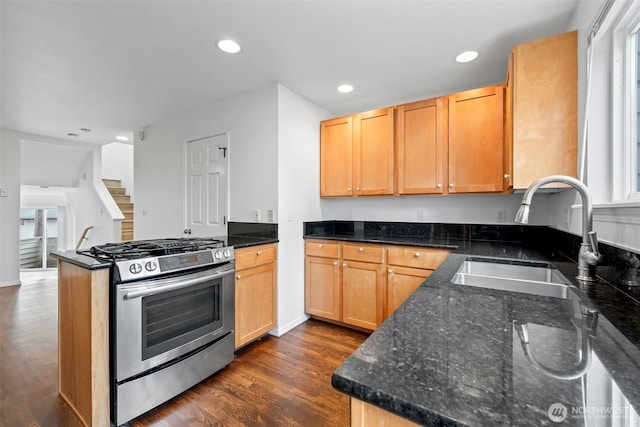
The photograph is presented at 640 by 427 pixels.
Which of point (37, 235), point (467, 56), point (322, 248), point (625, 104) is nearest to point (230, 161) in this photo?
point (322, 248)

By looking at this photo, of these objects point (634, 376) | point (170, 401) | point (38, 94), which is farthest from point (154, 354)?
point (38, 94)

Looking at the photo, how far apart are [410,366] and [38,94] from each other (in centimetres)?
425

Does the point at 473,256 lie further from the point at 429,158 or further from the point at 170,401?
the point at 170,401

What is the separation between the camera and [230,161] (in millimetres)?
3012

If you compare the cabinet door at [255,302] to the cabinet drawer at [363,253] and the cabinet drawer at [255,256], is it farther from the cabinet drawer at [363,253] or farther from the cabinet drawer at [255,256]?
the cabinet drawer at [363,253]

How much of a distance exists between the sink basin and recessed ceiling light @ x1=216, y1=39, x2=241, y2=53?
2156mm

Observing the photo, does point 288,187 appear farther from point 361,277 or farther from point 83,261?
point 83,261

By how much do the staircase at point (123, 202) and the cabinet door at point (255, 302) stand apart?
4234mm

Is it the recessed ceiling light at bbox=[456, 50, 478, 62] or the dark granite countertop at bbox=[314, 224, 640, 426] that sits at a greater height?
the recessed ceiling light at bbox=[456, 50, 478, 62]

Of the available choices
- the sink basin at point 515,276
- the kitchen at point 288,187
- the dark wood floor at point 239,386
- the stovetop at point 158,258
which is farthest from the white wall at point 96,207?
the sink basin at point 515,276

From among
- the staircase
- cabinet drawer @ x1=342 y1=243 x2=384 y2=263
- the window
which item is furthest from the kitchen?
the staircase

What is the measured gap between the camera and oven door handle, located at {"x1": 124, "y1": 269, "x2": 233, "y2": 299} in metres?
1.56

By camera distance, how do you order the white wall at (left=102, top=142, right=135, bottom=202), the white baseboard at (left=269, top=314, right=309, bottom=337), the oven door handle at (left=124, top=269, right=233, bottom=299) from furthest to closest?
the white wall at (left=102, top=142, right=135, bottom=202)
the white baseboard at (left=269, top=314, right=309, bottom=337)
the oven door handle at (left=124, top=269, right=233, bottom=299)

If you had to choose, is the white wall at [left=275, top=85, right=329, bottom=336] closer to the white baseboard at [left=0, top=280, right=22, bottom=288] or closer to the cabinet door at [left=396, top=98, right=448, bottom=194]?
the cabinet door at [left=396, top=98, right=448, bottom=194]
